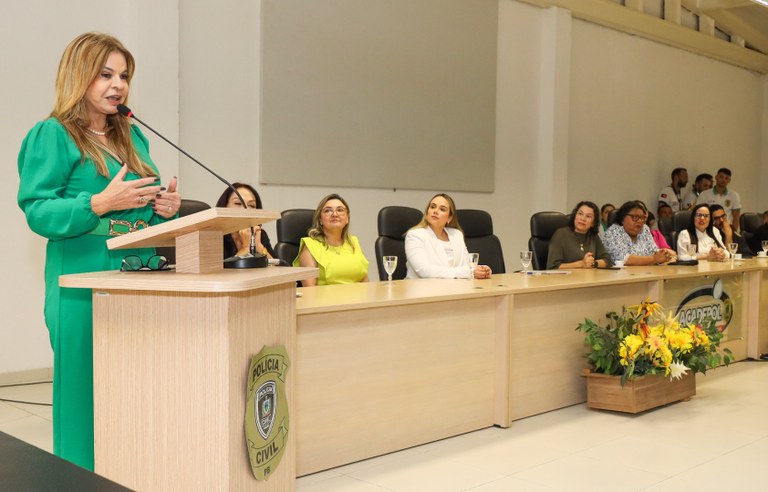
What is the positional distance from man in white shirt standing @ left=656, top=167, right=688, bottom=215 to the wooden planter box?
5527 millimetres

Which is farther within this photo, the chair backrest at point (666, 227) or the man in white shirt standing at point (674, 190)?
the man in white shirt standing at point (674, 190)

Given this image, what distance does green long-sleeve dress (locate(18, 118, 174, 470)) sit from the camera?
164 centimetres

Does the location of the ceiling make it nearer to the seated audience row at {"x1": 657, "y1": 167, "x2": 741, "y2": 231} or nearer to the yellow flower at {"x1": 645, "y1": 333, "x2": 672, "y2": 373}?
the seated audience row at {"x1": 657, "y1": 167, "x2": 741, "y2": 231}

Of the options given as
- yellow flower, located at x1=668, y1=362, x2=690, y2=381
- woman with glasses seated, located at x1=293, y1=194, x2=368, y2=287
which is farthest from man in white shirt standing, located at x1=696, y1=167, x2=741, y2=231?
woman with glasses seated, located at x1=293, y1=194, x2=368, y2=287

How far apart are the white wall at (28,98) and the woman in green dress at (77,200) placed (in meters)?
2.81

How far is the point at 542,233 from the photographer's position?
519 centimetres

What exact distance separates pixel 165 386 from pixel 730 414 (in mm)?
2969

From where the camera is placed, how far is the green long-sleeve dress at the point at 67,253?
164 cm

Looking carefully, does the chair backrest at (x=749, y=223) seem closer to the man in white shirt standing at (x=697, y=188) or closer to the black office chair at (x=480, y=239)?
the man in white shirt standing at (x=697, y=188)

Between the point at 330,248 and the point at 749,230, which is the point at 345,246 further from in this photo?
the point at 749,230

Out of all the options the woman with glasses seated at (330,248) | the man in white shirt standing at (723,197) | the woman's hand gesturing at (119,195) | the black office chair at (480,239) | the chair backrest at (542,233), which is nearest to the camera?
the woman's hand gesturing at (119,195)

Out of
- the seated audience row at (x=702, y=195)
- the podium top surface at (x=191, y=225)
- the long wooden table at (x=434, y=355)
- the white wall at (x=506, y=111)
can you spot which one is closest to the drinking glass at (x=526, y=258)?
the long wooden table at (x=434, y=355)

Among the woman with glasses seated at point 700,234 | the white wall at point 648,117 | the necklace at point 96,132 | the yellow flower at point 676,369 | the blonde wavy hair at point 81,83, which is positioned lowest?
the yellow flower at point 676,369

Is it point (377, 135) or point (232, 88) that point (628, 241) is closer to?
point (377, 135)
